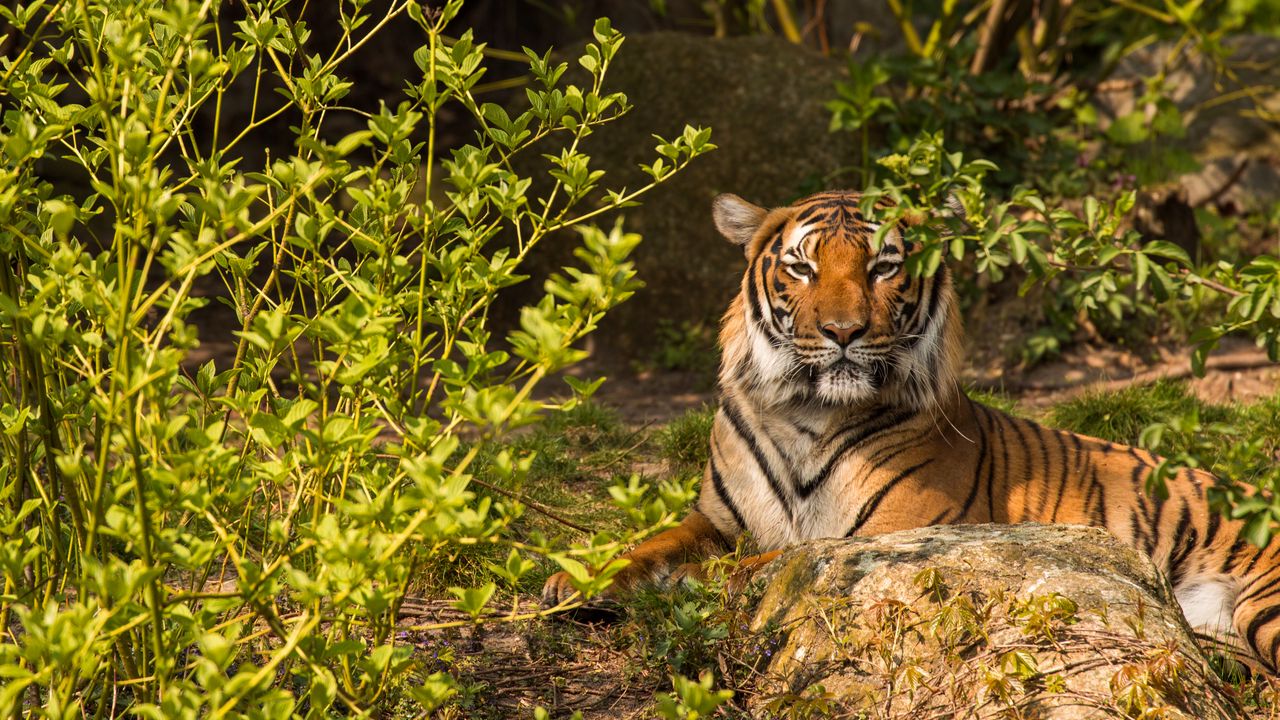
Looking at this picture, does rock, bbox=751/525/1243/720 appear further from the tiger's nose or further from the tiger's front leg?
the tiger's nose

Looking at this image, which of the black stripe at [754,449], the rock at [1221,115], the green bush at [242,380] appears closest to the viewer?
the green bush at [242,380]

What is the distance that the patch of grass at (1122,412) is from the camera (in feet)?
16.6

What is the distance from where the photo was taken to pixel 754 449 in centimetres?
371

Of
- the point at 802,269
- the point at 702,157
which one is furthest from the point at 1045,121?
the point at 802,269

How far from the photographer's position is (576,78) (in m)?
7.39

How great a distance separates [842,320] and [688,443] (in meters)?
1.65

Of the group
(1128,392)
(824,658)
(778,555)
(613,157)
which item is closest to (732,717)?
(824,658)

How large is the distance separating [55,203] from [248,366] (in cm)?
81

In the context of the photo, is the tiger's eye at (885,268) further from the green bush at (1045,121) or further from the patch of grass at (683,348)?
the patch of grass at (683,348)

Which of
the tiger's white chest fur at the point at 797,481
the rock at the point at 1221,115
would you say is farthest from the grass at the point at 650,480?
the rock at the point at 1221,115

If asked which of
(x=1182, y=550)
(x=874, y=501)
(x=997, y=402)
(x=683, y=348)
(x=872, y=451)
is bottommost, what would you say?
(x=683, y=348)

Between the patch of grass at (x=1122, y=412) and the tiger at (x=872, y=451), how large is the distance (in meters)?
1.24

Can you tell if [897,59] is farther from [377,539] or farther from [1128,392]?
[377,539]

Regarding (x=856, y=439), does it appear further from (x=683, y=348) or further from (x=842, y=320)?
(x=683, y=348)
